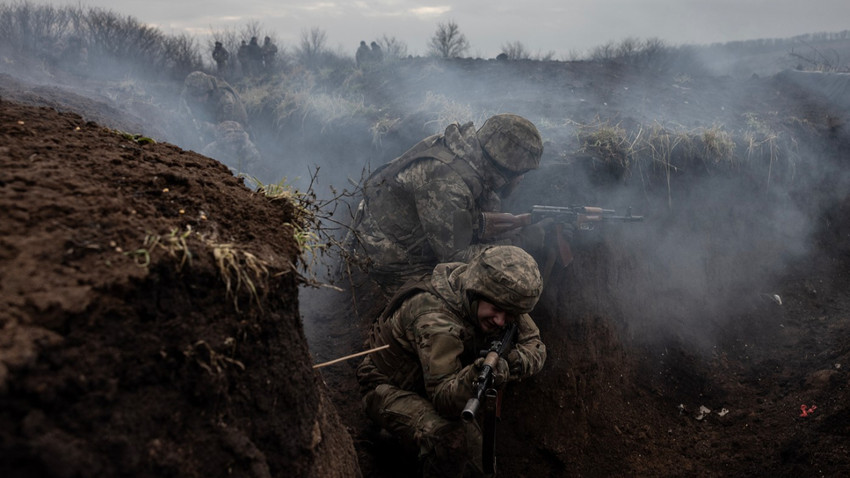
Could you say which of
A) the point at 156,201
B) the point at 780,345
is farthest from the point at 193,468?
the point at 780,345

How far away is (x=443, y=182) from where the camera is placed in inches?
170

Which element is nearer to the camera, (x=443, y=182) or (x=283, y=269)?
(x=283, y=269)

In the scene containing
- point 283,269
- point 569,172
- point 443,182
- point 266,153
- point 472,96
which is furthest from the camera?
point 266,153

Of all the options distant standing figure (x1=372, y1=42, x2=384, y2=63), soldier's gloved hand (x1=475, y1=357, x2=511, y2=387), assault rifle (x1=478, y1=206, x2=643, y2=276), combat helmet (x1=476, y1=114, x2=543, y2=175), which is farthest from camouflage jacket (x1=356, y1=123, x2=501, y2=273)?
distant standing figure (x1=372, y1=42, x2=384, y2=63)

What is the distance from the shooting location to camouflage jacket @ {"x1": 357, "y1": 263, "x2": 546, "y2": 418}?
2941 millimetres

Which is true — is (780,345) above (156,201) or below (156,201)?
below

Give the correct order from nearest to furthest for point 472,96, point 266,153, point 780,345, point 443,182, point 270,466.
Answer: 1. point 270,466
2. point 443,182
3. point 780,345
4. point 472,96
5. point 266,153

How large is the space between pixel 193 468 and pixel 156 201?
0.95 m

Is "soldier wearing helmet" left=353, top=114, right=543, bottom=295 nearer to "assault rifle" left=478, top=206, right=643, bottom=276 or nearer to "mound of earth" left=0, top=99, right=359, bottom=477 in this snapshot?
"assault rifle" left=478, top=206, right=643, bottom=276

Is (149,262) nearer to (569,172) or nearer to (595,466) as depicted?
(595,466)

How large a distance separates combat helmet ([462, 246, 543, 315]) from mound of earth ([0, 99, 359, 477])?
125cm

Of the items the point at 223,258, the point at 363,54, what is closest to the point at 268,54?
the point at 363,54

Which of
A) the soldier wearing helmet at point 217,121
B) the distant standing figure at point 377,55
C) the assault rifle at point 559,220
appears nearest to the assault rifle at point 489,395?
the assault rifle at point 559,220

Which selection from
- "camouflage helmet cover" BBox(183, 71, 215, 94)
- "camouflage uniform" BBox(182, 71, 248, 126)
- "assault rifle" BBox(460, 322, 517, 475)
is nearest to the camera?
"assault rifle" BBox(460, 322, 517, 475)
